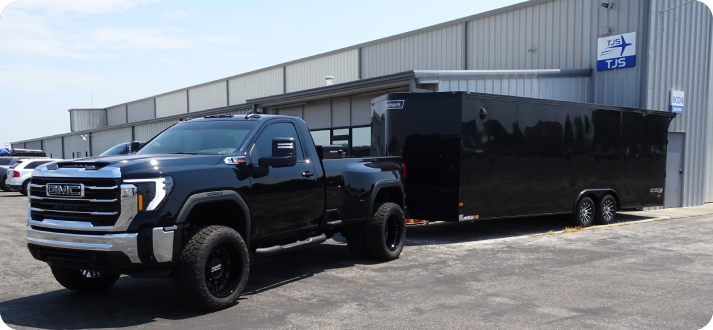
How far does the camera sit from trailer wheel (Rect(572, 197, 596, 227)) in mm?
12336

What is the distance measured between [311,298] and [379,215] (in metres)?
2.40

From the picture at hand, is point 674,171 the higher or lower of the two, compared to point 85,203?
lower

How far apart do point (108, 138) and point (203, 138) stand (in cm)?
3637

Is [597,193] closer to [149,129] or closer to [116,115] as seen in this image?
[149,129]

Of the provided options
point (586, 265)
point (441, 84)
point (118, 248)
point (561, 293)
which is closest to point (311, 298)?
point (118, 248)

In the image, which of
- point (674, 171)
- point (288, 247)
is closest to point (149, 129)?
point (674, 171)

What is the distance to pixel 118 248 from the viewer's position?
5.22m

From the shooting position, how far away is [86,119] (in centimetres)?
5622

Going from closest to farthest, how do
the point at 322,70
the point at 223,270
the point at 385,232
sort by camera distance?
the point at 223,270
the point at 385,232
the point at 322,70

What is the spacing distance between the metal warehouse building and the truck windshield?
782 cm

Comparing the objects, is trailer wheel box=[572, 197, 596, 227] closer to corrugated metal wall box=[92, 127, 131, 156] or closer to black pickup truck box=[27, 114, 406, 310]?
black pickup truck box=[27, 114, 406, 310]

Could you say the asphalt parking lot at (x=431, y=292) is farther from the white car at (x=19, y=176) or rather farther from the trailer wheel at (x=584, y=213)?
the white car at (x=19, y=176)

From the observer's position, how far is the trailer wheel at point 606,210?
510 inches

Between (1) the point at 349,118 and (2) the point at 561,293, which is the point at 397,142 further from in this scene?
(1) the point at 349,118
